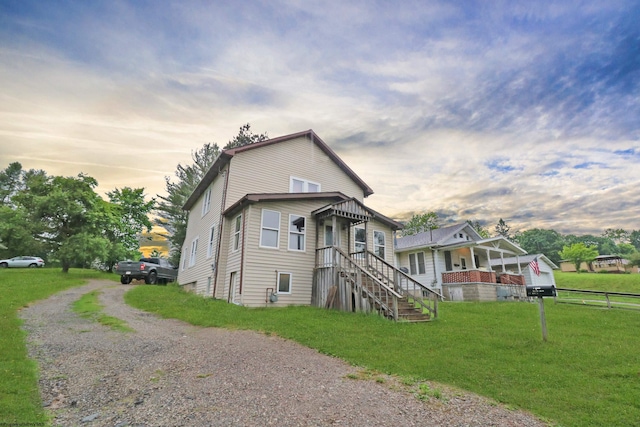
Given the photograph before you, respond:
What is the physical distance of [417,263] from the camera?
77.1 feet

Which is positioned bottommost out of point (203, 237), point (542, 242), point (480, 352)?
point (480, 352)

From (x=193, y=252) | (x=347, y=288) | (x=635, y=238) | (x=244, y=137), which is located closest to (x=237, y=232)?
(x=347, y=288)

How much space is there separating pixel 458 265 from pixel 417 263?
9.74 ft

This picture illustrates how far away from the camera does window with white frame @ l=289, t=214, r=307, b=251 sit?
14.2 m

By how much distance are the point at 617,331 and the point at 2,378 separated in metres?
14.0

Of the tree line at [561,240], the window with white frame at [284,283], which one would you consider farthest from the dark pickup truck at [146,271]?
the tree line at [561,240]

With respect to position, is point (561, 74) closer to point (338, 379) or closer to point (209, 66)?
point (209, 66)

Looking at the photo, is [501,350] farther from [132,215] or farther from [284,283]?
[132,215]

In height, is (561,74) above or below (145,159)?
above

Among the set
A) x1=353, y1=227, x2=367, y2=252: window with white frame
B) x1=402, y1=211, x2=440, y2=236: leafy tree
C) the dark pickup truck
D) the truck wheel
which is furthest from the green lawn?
x1=402, y1=211, x2=440, y2=236: leafy tree

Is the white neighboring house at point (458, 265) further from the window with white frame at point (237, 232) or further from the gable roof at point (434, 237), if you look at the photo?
the window with white frame at point (237, 232)

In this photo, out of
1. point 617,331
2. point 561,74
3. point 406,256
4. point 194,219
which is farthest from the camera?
point 406,256

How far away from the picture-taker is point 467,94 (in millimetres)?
16172

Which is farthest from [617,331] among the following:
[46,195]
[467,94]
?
[46,195]
